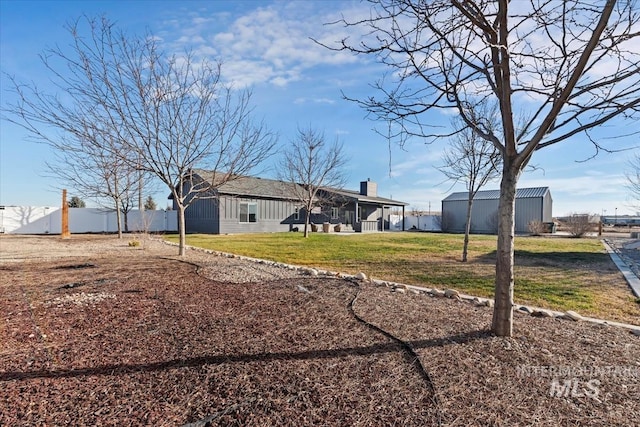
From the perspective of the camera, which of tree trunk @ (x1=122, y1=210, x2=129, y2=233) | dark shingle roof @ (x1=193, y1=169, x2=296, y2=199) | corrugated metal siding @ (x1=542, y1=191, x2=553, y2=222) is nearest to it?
dark shingle roof @ (x1=193, y1=169, x2=296, y2=199)

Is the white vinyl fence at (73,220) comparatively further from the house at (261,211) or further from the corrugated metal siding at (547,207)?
the corrugated metal siding at (547,207)

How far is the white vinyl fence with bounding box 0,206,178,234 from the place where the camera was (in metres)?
18.9

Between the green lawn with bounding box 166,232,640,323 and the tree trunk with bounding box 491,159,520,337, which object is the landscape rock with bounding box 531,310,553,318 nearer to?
the green lawn with bounding box 166,232,640,323

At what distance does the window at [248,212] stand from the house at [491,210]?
1803cm

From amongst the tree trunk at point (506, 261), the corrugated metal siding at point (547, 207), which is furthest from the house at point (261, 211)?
the tree trunk at point (506, 261)

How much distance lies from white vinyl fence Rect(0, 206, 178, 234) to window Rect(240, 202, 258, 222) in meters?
5.00

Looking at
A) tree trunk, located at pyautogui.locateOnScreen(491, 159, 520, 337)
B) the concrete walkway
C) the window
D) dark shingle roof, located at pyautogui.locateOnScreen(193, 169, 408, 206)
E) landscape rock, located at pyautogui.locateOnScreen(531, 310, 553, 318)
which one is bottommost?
the concrete walkway

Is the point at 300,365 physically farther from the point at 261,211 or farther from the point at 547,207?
the point at 547,207

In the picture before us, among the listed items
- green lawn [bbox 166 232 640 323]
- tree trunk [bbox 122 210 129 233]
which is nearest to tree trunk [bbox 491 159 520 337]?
green lawn [bbox 166 232 640 323]

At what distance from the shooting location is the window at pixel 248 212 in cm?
2000

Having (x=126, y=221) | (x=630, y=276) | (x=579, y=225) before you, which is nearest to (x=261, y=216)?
(x=126, y=221)

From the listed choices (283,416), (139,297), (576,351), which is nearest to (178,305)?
(139,297)

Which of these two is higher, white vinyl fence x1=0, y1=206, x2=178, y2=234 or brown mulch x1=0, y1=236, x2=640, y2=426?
white vinyl fence x1=0, y1=206, x2=178, y2=234

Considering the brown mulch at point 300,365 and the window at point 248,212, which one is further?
the window at point 248,212
